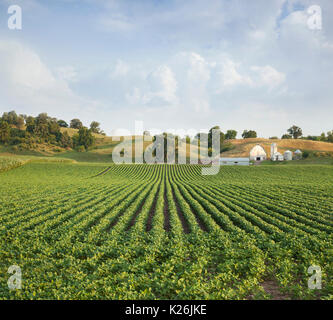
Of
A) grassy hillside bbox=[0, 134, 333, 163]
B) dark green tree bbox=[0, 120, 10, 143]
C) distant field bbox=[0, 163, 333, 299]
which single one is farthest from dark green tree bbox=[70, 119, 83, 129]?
distant field bbox=[0, 163, 333, 299]

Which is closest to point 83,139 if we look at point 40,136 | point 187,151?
point 40,136

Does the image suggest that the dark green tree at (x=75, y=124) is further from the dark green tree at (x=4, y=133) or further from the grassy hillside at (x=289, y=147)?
the grassy hillside at (x=289, y=147)

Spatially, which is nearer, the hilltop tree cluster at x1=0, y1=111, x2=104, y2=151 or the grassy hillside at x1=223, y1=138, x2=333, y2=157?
the grassy hillside at x1=223, y1=138, x2=333, y2=157

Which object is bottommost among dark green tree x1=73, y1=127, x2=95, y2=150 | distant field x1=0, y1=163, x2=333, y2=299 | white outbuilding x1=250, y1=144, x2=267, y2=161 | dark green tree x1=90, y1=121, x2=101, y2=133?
distant field x1=0, y1=163, x2=333, y2=299

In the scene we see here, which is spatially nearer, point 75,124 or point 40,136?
point 40,136

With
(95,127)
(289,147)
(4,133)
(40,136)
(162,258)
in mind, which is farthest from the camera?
(95,127)

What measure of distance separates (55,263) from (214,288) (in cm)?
644

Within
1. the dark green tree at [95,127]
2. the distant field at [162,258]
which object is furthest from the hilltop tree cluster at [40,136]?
the distant field at [162,258]

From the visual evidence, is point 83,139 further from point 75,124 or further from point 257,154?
point 257,154

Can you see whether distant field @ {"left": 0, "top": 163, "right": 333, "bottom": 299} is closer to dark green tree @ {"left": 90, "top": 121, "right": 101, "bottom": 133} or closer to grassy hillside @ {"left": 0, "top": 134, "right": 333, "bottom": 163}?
grassy hillside @ {"left": 0, "top": 134, "right": 333, "bottom": 163}

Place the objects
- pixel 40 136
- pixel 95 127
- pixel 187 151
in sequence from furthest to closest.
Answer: pixel 95 127 < pixel 40 136 < pixel 187 151

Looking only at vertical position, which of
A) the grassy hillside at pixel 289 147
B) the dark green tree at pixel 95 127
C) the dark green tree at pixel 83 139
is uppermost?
the dark green tree at pixel 95 127

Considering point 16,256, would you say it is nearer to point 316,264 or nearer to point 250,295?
point 250,295

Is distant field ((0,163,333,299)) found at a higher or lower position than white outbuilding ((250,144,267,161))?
lower
